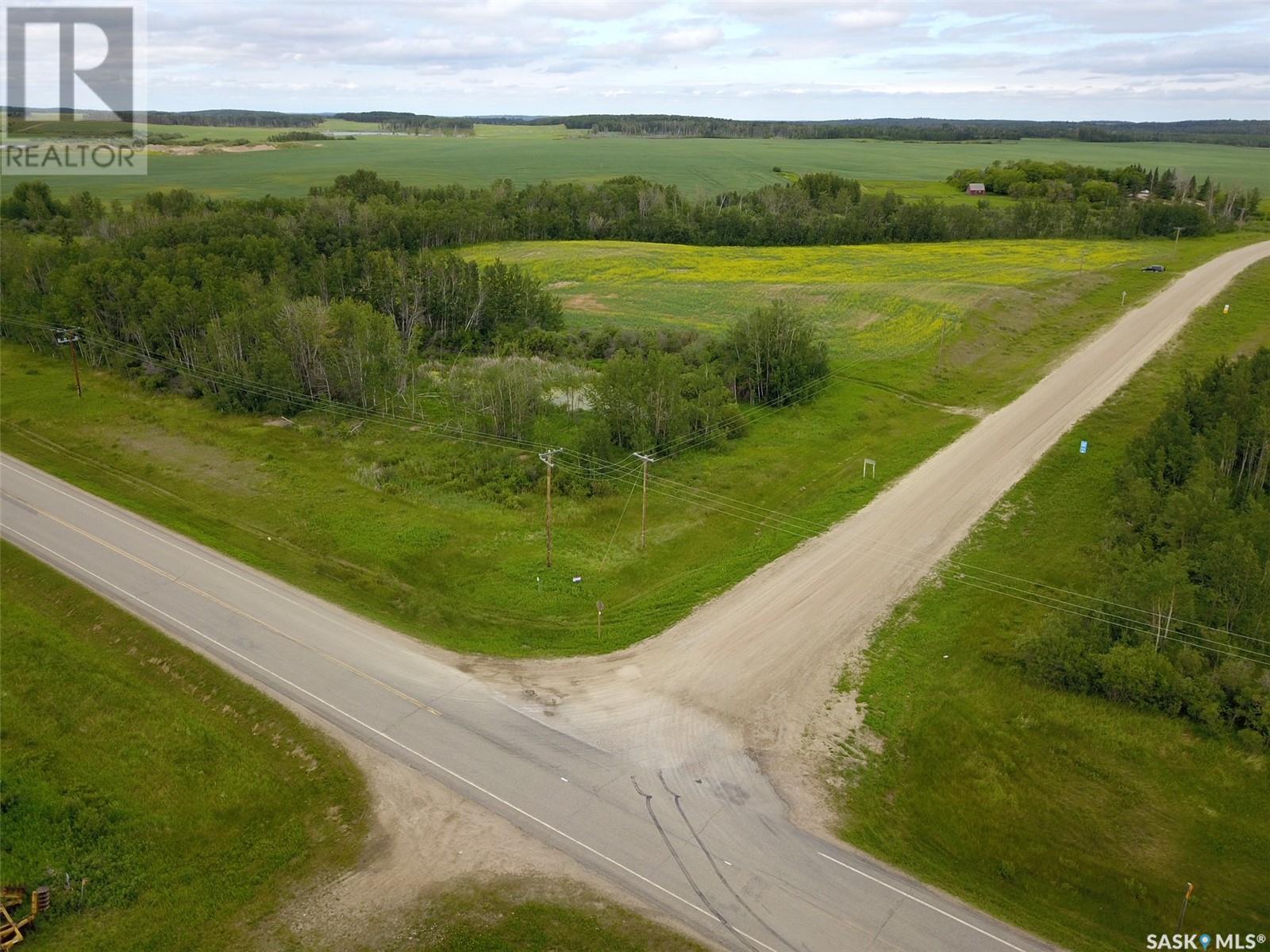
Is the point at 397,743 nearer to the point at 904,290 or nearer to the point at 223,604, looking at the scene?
the point at 223,604

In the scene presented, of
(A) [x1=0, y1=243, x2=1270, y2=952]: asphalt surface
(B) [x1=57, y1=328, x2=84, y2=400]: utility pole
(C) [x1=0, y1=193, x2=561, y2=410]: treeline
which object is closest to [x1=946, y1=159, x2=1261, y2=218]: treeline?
(C) [x1=0, y1=193, x2=561, y2=410]: treeline

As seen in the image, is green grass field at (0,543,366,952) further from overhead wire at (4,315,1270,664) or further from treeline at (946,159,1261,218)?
treeline at (946,159,1261,218)

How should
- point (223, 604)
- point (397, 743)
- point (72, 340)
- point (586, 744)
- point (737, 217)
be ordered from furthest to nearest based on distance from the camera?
point (737, 217) < point (72, 340) < point (223, 604) < point (397, 743) < point (586, 744)

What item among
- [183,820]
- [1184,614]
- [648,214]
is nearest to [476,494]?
[183,820]

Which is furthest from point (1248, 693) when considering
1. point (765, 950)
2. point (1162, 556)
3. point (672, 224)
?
point (672, 224)

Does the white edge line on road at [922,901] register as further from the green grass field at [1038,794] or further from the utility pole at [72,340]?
the utility pole at [72,340]

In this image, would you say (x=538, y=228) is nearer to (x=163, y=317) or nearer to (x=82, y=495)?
(x=163, y=317)

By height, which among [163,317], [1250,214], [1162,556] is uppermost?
[1250,214]
